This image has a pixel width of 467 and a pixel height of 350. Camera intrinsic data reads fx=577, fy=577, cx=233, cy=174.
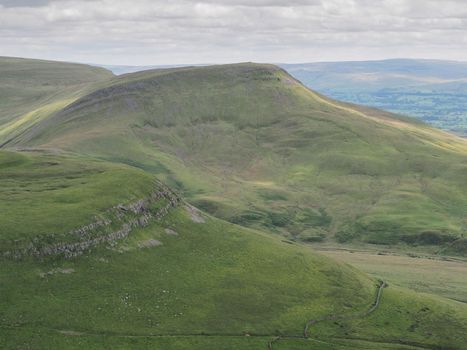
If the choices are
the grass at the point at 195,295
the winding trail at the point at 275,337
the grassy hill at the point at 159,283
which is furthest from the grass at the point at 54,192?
the winding trail at the point at 275,337

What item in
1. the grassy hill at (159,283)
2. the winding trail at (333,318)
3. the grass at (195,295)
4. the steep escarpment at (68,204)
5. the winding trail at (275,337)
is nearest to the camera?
the winding trail at (275,337)

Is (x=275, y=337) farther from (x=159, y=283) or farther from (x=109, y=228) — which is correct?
(x=109, y=228)

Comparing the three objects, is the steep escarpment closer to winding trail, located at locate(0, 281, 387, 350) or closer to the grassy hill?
the grassy hill

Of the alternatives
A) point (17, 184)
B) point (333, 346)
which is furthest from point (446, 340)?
point (17, 184)

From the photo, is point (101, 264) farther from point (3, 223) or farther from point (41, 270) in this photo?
point (3, 223)

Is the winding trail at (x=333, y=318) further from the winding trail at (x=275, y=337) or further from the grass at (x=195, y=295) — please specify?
the grass at (x=195, y=295)
